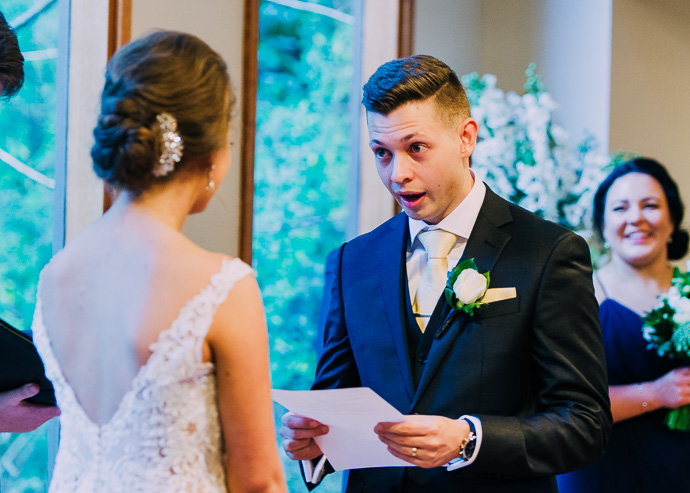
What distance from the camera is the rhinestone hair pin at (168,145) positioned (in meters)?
1.32

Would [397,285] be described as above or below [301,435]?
above

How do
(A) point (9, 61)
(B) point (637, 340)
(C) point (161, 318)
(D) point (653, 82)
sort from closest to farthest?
1. (C) point (161, 318)
2. (A) point (9, 61)
3. (B) point (637, 340)
4. (D) point (653, 82)

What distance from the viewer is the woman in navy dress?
9.78ft

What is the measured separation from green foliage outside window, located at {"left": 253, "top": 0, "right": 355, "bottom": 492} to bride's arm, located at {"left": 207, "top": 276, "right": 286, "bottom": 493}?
2288 millimetres

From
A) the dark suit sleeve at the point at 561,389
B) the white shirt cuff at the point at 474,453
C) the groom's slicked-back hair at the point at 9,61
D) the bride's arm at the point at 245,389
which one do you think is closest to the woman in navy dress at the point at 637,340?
the dark suit sleeve at the point at 561,389

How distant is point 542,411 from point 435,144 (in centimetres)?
72

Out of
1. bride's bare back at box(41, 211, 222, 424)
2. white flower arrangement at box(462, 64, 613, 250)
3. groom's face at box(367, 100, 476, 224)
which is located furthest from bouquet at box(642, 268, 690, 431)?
bride's bare back at box(41, 211, 222, 424)

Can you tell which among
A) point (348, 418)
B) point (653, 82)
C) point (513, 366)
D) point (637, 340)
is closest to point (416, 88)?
point (513, 366)

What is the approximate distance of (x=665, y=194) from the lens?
3291 mm

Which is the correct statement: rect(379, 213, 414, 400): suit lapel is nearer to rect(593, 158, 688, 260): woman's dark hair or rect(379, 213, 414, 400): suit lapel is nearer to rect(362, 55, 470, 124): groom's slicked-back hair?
rect(362, 55, 470, 124): groom's slicked-back hair

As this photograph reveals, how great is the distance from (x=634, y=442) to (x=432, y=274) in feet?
4.89

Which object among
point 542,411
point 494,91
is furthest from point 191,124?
point 494,91

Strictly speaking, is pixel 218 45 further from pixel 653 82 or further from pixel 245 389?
pixel 653 82

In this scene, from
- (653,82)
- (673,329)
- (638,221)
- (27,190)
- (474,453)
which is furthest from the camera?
(653,82)
